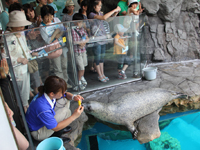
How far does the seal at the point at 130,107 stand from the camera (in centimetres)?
275

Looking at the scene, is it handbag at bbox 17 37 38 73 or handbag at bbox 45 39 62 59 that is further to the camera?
handbag at bbox 45 39 62 59

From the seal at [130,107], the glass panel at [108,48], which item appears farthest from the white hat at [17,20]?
the seal at [130,107]

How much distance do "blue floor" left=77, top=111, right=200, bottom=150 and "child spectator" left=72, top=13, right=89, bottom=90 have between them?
0.99 m

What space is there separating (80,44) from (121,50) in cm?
98

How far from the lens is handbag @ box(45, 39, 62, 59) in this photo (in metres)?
2.46

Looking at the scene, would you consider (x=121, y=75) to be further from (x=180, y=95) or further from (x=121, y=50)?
(x=180, y=95)

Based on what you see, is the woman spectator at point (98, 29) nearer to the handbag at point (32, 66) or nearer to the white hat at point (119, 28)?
the white hat at point (119, 28)

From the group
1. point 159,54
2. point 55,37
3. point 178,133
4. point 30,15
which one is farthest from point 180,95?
point 30,15

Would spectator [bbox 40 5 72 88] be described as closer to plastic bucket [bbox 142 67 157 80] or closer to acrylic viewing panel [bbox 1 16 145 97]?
acrylic viewing panel [bbox 1 16 145 97]

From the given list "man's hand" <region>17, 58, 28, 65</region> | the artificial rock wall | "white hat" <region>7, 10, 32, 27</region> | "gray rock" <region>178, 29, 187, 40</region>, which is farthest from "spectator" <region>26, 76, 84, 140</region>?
"gray rock" <region>178, 29, 187, 40</region>

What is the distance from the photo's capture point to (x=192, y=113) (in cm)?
346

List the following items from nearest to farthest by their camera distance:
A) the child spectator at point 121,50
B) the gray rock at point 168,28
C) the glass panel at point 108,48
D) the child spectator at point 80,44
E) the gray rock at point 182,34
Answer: the child spectator at point 80,44, the glass panel at point 108,48, the child spectator at point 121,50, the gray rock at point 168,28, the gray rock at point 182,34

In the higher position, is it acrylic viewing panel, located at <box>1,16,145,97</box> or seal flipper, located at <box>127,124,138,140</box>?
acrylic viewing panel, located at <box>1,16,145,97</box>

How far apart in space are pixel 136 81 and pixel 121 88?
0.56 meters
